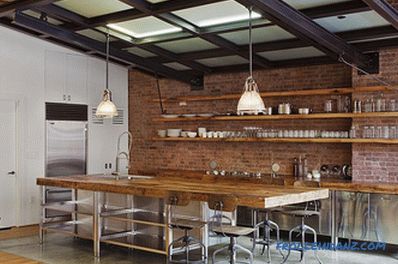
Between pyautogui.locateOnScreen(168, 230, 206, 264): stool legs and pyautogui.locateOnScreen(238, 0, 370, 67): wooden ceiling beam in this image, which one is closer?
pyautogui.locateOnScreen(238, 0, 370, 67): wooden ceiling beam

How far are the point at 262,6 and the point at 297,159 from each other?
3333 millimetres

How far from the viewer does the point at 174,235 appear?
629cm

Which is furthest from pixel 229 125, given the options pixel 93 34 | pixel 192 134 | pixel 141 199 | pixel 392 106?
pixel 392 106

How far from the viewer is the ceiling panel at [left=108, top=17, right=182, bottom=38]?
23.1 feet

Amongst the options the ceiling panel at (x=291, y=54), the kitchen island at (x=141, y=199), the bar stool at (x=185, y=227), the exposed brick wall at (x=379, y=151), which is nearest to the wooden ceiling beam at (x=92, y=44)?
the ceiling panel at (x=291, y=54)

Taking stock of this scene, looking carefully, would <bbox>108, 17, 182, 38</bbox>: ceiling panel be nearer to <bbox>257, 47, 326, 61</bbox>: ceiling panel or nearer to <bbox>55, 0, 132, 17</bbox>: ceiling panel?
<bbox>55, 0, 132, 17</bbox>: ceiling panel

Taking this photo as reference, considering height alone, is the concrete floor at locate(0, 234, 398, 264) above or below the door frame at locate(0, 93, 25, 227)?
below

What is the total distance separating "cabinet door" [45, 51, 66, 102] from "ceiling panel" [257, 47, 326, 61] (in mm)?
3744

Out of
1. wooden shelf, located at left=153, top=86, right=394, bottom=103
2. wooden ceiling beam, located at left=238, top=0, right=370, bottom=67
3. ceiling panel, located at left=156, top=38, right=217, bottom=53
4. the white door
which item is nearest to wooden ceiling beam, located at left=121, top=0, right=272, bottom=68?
ceiling panel, located at left=156, top=38, right=217, bottom=53

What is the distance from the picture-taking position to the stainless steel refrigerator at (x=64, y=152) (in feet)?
28.6

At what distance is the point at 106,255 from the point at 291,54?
13.5ft

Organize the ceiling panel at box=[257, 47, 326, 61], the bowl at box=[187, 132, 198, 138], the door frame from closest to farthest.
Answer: the ceiling panel at box=[257, 47, 326, 61] → the door frame → the bowl at box=[187, 132, 198, 138]

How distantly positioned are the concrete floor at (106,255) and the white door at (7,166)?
985 mm

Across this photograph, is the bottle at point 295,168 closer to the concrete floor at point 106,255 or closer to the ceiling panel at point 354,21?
the concrete floor at point 106,255
